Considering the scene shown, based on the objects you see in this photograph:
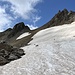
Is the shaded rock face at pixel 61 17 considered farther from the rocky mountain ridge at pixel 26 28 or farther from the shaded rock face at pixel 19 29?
the shaded rock face at pixel 19 29

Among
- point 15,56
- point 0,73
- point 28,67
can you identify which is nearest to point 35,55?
point 15,56

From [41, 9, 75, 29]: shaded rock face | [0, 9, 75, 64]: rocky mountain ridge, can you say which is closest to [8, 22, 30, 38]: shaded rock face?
[0, 9, 75, 64]: rocky mountain ridge

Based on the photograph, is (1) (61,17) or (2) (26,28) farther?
(2) (26,28)

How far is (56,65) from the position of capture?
24.2 m

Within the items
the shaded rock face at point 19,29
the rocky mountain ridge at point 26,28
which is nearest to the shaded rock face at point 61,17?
the rocky mountain ridge at point 26,28

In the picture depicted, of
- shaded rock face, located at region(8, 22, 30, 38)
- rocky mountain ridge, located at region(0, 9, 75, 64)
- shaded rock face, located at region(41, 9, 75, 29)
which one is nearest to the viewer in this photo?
rocky mountain ridge, located at region(0, 9, 75, 64)

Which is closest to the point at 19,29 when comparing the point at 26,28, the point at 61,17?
the point at 26,28

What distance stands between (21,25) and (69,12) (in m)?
38.7

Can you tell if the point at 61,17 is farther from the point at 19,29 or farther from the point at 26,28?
the point at 19,29

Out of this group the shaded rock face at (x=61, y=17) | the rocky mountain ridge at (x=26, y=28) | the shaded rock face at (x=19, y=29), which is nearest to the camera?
the rocky mountain ridge at (x=26, y=28)

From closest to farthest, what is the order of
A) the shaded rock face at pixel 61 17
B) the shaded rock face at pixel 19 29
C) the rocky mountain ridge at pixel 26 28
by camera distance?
the rocky mountain ridge at pixel 26 28 < the shaded rock face at pixel 61 17 < the shaded rock face at pixel 19 29

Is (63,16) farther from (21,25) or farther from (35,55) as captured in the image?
(35,55)

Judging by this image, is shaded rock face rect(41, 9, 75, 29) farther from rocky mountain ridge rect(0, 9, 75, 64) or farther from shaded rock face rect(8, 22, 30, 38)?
shaded rock face rect(8, 22, 30, 38)

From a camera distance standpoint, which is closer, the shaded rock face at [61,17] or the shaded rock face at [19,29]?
the shaded rock face at [61,17]
